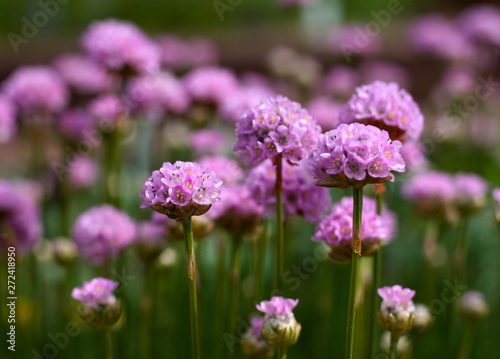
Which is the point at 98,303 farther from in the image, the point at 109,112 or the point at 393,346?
the point at 109,112

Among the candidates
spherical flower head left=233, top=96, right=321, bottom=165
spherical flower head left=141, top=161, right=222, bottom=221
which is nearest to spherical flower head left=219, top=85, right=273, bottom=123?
spherical flower head left=233, top=96, right=321, bottom=165

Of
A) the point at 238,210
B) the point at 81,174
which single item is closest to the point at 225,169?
the point at 238,210

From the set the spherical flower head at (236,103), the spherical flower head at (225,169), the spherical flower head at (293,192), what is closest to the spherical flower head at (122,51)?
the spherical flower head at (236,103)

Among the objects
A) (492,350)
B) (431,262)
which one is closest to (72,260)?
(431,262)

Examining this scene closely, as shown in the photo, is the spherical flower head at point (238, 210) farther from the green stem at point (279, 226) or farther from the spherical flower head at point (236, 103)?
the spherical flower head at point (236, 103)

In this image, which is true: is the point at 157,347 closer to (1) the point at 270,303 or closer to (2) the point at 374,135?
(1) the point at 270,303
